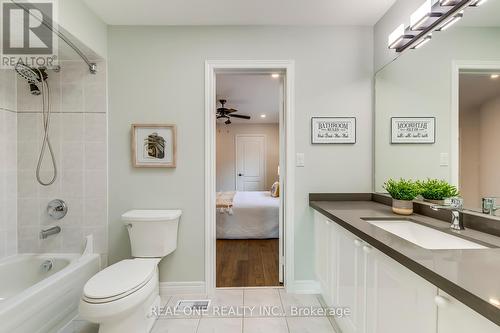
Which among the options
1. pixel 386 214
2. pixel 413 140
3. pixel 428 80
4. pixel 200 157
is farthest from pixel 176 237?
pixel 428 80

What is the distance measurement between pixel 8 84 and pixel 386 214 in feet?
10.3

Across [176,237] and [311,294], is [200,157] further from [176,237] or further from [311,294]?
[311,294]

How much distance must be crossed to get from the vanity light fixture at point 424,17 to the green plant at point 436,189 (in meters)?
0.99

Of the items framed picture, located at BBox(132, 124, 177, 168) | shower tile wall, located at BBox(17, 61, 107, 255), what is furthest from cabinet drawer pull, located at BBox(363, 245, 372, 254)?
shower tile wall, located at BBox(17, 61, 107, 255)

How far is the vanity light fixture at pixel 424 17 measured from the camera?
138 cm

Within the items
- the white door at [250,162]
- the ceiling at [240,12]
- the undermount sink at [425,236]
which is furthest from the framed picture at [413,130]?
the white door at [250,162]

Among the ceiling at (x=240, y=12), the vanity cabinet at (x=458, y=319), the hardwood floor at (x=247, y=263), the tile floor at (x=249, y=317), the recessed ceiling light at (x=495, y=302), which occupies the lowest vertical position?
the tile floor at (x=249, y=317)

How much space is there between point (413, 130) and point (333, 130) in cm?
60

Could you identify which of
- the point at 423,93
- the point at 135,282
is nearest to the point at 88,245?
the point at 135,282

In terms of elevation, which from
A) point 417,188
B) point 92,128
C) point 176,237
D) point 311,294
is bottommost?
point 311,294

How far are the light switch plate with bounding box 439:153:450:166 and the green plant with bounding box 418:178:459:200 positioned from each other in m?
0.11

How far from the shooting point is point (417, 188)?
1618 mm

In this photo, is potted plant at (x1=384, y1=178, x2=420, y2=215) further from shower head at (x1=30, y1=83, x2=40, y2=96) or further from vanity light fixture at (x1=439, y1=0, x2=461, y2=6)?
shower head at (x1=30, y1=83, x2=40, y2=96)

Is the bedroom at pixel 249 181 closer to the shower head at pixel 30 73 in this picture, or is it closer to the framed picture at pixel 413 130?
the framed picture at pixel 413 130
